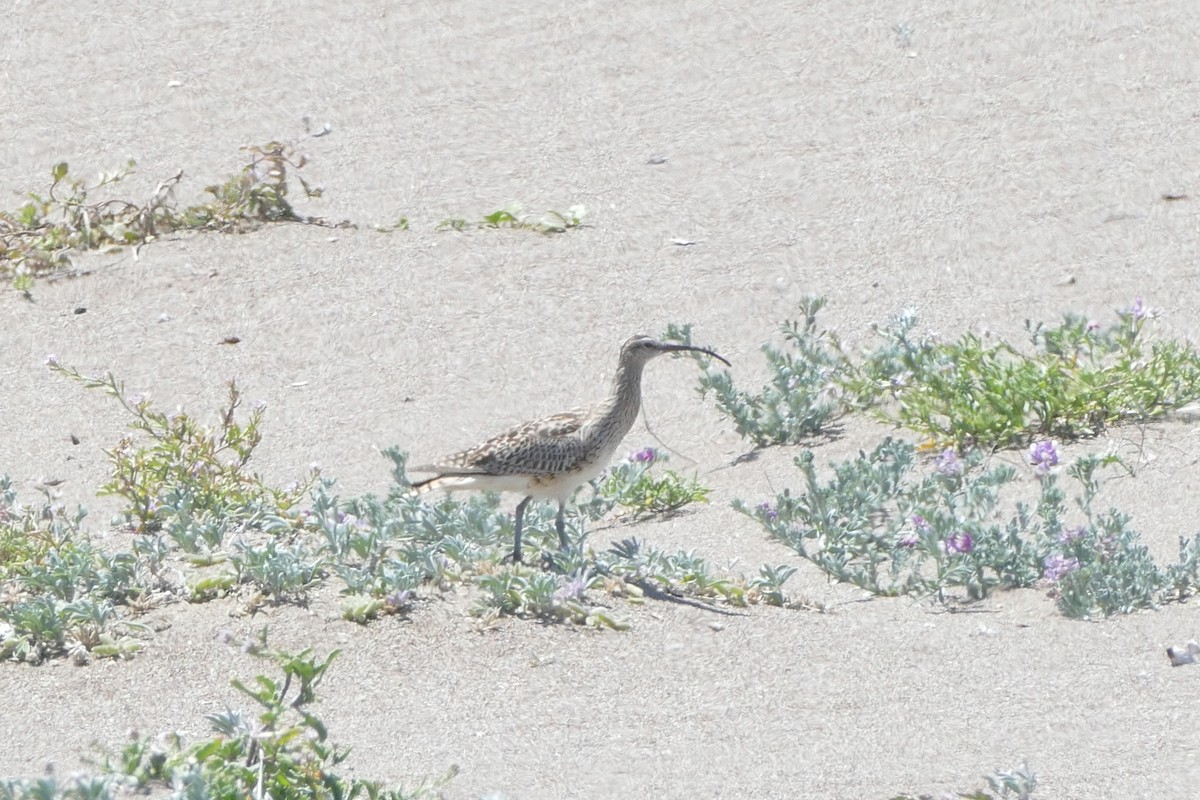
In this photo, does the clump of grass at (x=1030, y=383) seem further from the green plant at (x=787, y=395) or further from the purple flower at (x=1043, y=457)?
the purple flower at (x=1043, y=457)

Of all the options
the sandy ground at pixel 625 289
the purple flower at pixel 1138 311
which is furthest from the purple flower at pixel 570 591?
the purple flower at pixel 1138 311

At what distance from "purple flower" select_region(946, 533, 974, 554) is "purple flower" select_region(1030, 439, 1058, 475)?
788 millimetres

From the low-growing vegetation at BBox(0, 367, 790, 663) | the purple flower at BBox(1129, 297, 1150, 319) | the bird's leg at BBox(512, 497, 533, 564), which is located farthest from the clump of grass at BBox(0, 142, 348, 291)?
the purple flower at BBox(1129, 297, 1150, 319)

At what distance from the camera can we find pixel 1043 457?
806 centimetres

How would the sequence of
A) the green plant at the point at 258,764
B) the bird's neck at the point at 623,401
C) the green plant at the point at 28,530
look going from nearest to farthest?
1. the green plant at the point at 258,764
2. the green plant at the point at 28,530
3. the bird's neck at the point at 623,401

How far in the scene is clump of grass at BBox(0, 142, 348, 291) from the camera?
38.0 feet

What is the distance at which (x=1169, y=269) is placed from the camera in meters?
10.5

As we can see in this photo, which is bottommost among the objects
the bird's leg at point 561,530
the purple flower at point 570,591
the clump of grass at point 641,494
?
the clump of grass at point 641,494

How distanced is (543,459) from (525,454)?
0.24 feet

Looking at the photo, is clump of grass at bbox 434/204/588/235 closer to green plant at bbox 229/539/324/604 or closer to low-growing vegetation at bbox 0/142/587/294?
low-growing vegetation at bbox 0/142/587/294

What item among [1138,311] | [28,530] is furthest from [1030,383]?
[28,530]

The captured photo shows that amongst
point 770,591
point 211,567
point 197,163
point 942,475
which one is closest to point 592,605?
point 770,591

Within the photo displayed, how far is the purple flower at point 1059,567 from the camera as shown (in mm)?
6994

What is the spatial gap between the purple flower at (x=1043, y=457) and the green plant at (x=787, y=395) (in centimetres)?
142
